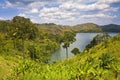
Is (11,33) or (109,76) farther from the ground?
(11,33)

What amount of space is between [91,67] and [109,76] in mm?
6332

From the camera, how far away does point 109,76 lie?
4203 cm

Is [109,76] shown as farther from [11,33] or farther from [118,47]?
[11,33]

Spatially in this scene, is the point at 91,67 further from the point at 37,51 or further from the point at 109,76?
the point at 37,51

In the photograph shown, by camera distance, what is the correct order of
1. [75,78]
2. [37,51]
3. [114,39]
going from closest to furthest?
[75,78] → [114,39] → [37,51]

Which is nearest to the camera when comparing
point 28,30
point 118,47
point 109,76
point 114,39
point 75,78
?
point 75,78

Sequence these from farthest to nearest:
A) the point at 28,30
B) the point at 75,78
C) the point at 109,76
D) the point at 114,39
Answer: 1. the point at 28,30
2. the point at 114,39
3. the point at 109,76
4. the point at 75,78

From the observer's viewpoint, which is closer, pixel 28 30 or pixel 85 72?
pixel 85 72

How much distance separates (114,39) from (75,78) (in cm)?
3547

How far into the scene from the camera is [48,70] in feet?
127

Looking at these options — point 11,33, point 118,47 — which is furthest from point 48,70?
point 11,33

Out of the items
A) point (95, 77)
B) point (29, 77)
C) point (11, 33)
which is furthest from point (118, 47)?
point (11, 33)

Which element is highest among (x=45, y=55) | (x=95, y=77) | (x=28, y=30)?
(x=28, y=30)

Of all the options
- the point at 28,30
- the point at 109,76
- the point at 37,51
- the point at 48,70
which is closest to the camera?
the point at 48,70
